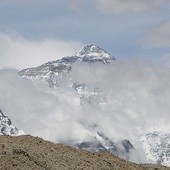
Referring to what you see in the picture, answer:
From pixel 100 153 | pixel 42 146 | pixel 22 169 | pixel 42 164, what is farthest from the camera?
pixel 100 153

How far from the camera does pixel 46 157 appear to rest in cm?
5662

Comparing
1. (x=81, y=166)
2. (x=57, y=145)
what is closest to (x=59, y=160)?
(x=81, y=166)

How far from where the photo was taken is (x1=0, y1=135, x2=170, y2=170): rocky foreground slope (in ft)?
169

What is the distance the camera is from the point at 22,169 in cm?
5016

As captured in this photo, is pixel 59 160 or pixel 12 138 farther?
pixel 12 138

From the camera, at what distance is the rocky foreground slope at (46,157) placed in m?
51.6

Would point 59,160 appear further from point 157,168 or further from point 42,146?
point 157,168

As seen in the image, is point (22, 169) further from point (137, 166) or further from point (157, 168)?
point (157, 168)

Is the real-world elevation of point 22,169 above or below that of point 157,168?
below

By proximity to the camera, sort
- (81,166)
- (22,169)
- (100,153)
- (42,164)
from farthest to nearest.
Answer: (100,153)
(81,166)
(42,164)
(22,169)

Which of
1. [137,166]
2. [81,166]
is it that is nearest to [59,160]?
[81,166]

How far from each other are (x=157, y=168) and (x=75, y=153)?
11.4 meters

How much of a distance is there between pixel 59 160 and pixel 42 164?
11.3ft

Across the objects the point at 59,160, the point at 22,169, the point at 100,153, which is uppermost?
the point at 100,153
